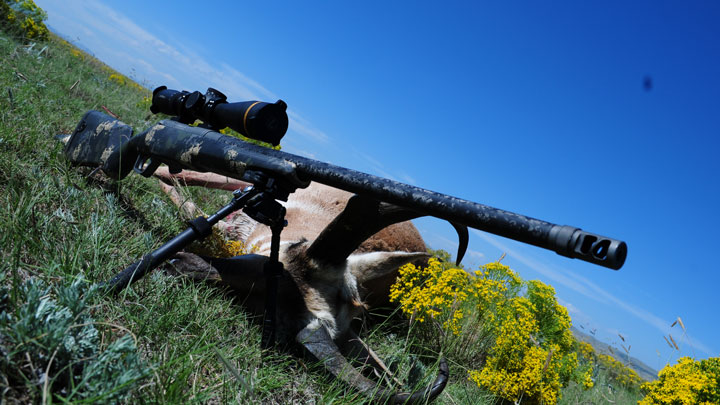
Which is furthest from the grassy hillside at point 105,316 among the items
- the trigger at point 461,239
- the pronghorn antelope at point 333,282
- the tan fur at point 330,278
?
the trigger at point 461,239

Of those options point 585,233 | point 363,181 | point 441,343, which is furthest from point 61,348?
point 441,343

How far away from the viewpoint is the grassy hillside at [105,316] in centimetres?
141

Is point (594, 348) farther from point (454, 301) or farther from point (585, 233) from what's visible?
point (585, 233)

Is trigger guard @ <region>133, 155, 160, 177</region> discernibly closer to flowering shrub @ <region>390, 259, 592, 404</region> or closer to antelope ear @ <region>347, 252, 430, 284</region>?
antelope ear @ <region>347, 252, 430, 284</region>

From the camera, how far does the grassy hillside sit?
141 cm

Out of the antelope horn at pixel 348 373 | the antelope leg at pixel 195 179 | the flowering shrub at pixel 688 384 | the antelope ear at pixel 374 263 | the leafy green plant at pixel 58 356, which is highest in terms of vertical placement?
the flowering shrub at pixel 688 384

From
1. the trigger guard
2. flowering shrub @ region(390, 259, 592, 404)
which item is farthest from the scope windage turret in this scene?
flowering shrub @ region(390, 259, 592, 404)

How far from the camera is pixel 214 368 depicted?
2006 mm

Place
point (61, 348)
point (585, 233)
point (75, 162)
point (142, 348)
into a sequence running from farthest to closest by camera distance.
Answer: point (75, 162) → point (142, 348) → point (585, 233) → point (61, 348)

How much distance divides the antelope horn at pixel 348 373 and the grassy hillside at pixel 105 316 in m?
0.07

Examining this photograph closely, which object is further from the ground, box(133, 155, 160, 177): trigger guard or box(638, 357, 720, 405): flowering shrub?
box(638, 357, 720, 405): flowering shrub

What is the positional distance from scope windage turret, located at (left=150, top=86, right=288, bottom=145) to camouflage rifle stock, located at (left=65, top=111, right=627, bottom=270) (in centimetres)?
10

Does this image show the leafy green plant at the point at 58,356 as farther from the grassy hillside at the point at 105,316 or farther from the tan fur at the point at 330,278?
the tan fur at the point at 330,278

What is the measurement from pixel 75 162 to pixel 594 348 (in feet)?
25.9
